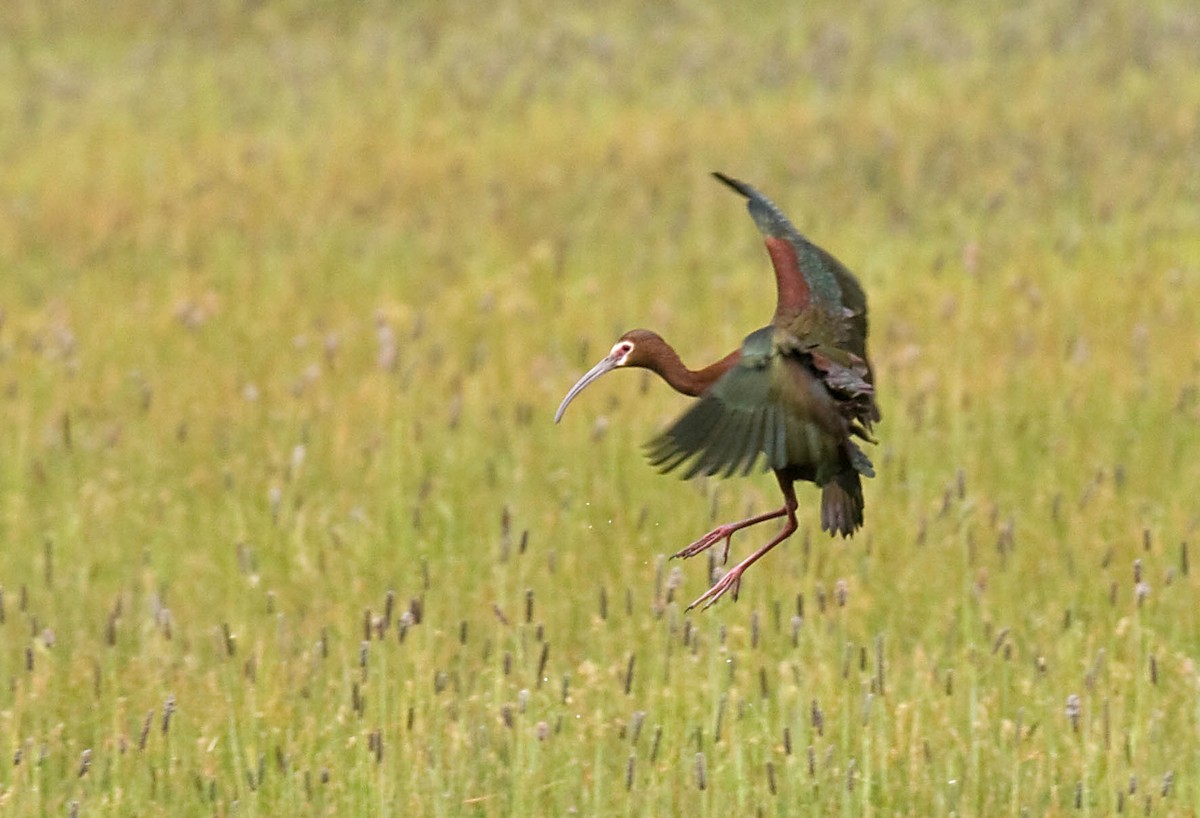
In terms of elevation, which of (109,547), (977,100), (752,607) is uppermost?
(977,100)

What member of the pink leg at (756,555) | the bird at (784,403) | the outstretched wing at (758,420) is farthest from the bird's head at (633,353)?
the pink leg at (756,555)

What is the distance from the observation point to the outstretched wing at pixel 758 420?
3793mm

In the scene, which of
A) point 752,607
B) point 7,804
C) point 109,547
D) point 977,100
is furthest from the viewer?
point 977,100

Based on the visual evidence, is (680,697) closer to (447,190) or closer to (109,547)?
(109,547)

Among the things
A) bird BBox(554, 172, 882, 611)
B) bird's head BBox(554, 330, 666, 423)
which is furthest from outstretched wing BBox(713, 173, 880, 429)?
bird's head BBox(554, 330, 666, 423)

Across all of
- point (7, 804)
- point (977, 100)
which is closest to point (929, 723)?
point (7, 804)

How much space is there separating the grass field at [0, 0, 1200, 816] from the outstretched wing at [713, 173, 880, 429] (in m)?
0.71

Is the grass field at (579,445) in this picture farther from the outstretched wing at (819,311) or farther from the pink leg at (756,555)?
the outstretched wing at (819,311)

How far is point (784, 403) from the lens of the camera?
3.89m

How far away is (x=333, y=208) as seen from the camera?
1118cm

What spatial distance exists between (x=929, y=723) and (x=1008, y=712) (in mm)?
241

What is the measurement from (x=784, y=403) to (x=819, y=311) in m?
0.47

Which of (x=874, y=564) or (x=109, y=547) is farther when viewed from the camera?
(x=109, y=547)

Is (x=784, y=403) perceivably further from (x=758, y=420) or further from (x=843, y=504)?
(x=843, y=504)
